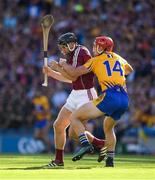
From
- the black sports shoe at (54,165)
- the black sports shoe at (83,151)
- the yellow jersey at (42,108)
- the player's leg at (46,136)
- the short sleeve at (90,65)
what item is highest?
the short sleeve at (90,65)

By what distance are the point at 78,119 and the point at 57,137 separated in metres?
0.73

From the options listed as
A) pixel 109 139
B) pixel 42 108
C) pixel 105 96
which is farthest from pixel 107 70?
pixel 42 108

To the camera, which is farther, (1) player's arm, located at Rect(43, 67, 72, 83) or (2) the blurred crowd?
(2) the blurred crowd

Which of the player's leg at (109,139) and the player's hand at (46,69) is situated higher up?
the player's hand at (46,69)

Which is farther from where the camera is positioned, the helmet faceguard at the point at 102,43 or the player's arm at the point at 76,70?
the helmet faceguard at the point at 102,43

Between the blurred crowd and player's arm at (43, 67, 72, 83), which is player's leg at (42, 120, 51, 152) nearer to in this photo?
the blurred crowd

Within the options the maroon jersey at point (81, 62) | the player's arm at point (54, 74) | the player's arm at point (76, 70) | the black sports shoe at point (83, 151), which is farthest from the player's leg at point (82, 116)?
the player's arm at point (54, 74)

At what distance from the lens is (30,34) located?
109 feet

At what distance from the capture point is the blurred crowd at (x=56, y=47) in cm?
2859

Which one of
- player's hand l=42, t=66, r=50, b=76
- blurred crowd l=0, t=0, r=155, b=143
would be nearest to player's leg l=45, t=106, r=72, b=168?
player's hand l=42, t=66, r=50, b=76

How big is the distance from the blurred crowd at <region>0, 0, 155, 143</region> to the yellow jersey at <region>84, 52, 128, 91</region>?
12339 mm

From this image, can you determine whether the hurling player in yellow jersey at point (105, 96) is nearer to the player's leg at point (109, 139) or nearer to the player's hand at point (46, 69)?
the player's leg at point (109, 139)

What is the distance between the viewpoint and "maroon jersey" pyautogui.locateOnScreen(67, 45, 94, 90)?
1523 centimetres
